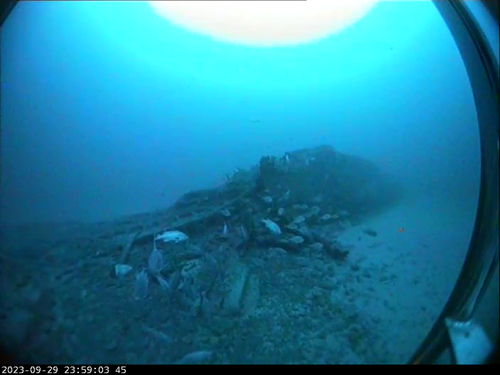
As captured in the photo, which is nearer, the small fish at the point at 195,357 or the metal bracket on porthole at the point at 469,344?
the metal bracket on porthole at the point at 469,344

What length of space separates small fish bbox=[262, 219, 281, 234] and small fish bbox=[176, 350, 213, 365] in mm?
602

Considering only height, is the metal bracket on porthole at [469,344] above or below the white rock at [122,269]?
below

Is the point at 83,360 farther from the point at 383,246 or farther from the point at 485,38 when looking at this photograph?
the point at 485,38

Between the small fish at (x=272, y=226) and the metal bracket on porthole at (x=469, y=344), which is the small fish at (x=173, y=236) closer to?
the small fish at (x=272, y=226)

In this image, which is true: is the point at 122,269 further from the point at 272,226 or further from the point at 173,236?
the point at 272,226

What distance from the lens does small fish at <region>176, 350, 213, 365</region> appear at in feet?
3.83

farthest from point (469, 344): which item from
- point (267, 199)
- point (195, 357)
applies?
point (267, 199)

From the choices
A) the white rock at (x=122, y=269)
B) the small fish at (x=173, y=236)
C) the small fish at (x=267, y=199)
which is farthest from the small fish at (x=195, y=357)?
the small fish at (x=267, y=199)

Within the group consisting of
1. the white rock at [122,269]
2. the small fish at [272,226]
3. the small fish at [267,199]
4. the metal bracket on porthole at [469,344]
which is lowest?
the metal bracket on porthole at [469,344]

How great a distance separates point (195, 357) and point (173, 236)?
58 cm

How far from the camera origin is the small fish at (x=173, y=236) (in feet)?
5.41

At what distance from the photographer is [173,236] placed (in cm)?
166

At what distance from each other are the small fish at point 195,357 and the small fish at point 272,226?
60cm

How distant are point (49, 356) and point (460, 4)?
141 centimetres
